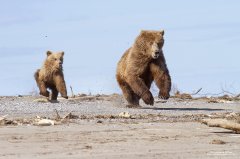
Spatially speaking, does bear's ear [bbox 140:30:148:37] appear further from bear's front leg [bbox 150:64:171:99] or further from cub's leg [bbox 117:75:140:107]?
cub's leg [bbox 117:75:140:107]

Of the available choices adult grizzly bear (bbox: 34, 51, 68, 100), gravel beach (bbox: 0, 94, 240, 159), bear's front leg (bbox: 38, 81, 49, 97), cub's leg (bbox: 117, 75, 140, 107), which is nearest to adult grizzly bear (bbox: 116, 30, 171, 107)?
cub's leg (bbox: 117, 75, 140, 107)

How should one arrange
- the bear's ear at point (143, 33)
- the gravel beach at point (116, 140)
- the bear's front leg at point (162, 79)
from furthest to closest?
the bear's ear at point (143, 33) → the bear's front leg at point (162, 79) → the gravel beach at point (116, 140)

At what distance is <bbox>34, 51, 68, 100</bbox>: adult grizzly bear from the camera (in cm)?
2581

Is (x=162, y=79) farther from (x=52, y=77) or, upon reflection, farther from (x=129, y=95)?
(x=52, y=77)

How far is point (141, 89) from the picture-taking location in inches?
729

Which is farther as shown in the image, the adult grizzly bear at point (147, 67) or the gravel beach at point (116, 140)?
the adult grizzly bear at point (147, 67)

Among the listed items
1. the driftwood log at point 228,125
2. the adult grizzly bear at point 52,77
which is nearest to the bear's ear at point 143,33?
the adult grizzly bear at point 52,77

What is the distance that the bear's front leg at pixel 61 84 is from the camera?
25.6m

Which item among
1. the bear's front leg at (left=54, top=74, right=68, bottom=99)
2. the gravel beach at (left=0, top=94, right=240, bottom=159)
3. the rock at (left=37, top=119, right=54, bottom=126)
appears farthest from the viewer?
the bear's front leg at (left=54, top=74, right=68, bottom=99)

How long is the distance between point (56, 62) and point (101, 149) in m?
18.0

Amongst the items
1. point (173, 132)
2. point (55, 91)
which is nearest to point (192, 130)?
point (173, 132)

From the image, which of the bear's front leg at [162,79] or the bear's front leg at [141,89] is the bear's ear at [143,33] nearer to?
the bear's front leg at [162,79]

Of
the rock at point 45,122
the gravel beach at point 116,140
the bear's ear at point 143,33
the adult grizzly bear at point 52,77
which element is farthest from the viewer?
the adult grizzly bear at point 52,77

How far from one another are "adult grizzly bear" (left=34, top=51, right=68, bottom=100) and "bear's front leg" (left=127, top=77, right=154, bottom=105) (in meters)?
7.18
